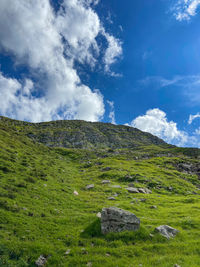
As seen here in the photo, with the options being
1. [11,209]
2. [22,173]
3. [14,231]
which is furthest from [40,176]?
[14,231]

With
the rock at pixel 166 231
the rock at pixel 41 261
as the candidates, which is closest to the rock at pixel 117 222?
the rock at pixel 166 231

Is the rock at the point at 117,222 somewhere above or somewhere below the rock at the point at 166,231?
above

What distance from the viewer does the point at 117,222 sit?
482 inches

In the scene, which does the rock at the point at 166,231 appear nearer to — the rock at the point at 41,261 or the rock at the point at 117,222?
the rock at the point at 117,222

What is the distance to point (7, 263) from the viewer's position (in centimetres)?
825

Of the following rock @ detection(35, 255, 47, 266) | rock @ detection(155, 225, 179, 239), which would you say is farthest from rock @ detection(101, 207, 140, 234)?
rock @ detection(35, 255, 47, 266)

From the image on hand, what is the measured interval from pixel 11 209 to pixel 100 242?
8680mm

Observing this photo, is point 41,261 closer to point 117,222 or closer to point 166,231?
point 117,222

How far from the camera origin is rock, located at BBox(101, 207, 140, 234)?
12.0 meters

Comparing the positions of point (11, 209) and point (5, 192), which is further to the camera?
point (5, 192)

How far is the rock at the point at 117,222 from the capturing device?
12044 millimetres

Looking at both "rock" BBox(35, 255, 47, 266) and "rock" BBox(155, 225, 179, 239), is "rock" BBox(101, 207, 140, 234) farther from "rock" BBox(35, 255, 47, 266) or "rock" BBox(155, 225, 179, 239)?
"rock" BBox(35, 255, 47, 266)

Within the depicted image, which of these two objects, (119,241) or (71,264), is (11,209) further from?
(119,241)

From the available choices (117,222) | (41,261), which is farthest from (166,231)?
(41,261)
